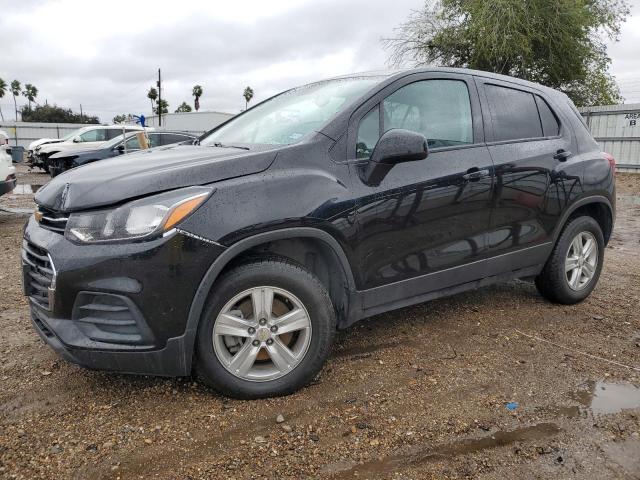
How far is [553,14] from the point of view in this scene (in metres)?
21.4

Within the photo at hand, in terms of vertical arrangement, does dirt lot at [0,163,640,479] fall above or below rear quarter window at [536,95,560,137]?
below

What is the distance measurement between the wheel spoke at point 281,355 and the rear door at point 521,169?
1589 mm

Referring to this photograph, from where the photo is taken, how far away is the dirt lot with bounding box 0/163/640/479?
224cm

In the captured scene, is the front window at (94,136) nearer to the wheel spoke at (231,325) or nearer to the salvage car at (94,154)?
the salvage car at (94,154)

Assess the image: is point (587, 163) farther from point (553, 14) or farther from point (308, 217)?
point (553, 14)

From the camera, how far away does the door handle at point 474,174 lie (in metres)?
3.30

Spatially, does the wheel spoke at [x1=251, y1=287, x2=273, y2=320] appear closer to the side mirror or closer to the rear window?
the side mirror

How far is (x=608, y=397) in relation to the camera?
2844 millimetres

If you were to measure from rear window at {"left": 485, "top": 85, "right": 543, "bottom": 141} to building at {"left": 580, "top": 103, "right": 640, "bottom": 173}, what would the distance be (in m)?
14.4

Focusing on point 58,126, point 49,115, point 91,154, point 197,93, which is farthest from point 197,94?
point 91,154

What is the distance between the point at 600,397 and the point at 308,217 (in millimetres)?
1866

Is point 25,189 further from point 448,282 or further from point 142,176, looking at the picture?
point 448,282

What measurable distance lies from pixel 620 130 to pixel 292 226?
17.9 m

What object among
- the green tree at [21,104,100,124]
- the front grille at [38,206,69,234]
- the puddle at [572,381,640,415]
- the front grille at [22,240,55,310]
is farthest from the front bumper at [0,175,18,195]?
the green tree at [21,104,100,124]
